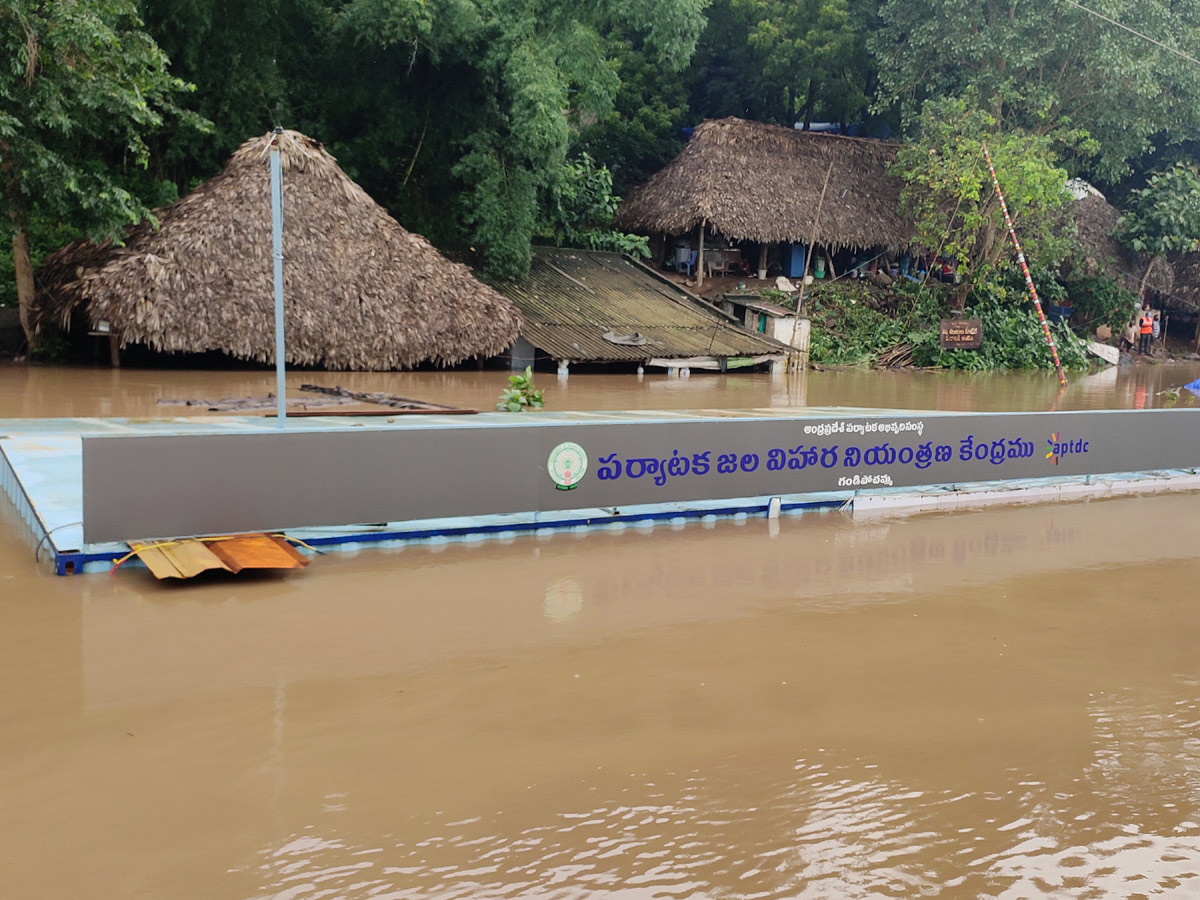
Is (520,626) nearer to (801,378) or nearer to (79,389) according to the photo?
(79,389)

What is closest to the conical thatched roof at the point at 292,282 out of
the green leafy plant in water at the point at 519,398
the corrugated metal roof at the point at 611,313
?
the corrugated metal roof at the point at 611,313

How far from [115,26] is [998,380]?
23542 millimetres

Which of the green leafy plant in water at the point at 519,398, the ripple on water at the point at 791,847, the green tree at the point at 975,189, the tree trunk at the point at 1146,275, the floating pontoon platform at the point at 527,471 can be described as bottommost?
the ripple on water at the point at 791,847

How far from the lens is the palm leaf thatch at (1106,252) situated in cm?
3919

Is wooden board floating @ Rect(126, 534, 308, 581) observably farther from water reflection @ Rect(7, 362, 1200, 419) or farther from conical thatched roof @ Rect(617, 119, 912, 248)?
conical thatched roof @ Rect(617, 119, 912, 248)

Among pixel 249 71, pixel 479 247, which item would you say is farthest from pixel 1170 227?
pixel 249 71

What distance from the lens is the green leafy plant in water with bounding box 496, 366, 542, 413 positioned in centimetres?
1691

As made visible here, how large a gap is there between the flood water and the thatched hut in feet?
81.3

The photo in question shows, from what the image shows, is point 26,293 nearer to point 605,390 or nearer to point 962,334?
point 605,390

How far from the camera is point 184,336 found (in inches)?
790

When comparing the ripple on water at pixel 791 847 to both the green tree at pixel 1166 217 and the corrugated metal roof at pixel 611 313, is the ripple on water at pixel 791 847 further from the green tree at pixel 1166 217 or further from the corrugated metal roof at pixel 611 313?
the green tree at pixel 1166 217

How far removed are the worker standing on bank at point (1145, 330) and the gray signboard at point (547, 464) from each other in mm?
31410

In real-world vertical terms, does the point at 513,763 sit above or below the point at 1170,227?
below

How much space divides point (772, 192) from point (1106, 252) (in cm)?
1450
